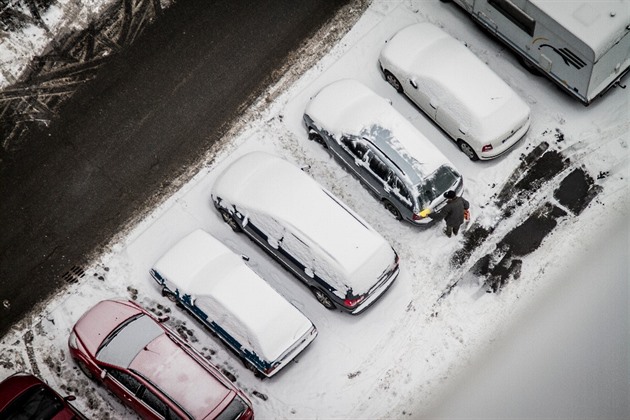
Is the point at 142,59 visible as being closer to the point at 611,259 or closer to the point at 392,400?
the point at 392,400

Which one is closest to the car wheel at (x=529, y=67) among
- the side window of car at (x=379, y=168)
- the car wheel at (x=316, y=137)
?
the side window of car at (x=379, y=168)

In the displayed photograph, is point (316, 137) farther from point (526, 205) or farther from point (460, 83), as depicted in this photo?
point (526, 205)

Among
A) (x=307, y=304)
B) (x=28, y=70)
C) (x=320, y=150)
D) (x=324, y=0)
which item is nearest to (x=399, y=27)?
(x=324, y=0)

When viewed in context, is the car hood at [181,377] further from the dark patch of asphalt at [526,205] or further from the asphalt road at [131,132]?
the dark patch of asphalt at [526,205]

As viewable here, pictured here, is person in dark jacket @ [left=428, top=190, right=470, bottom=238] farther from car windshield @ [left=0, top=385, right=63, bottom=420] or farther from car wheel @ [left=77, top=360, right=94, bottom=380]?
car windshield @ [left=0, top=385, right=63, bottom=420]

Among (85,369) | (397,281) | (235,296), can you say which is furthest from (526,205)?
(85,369)
